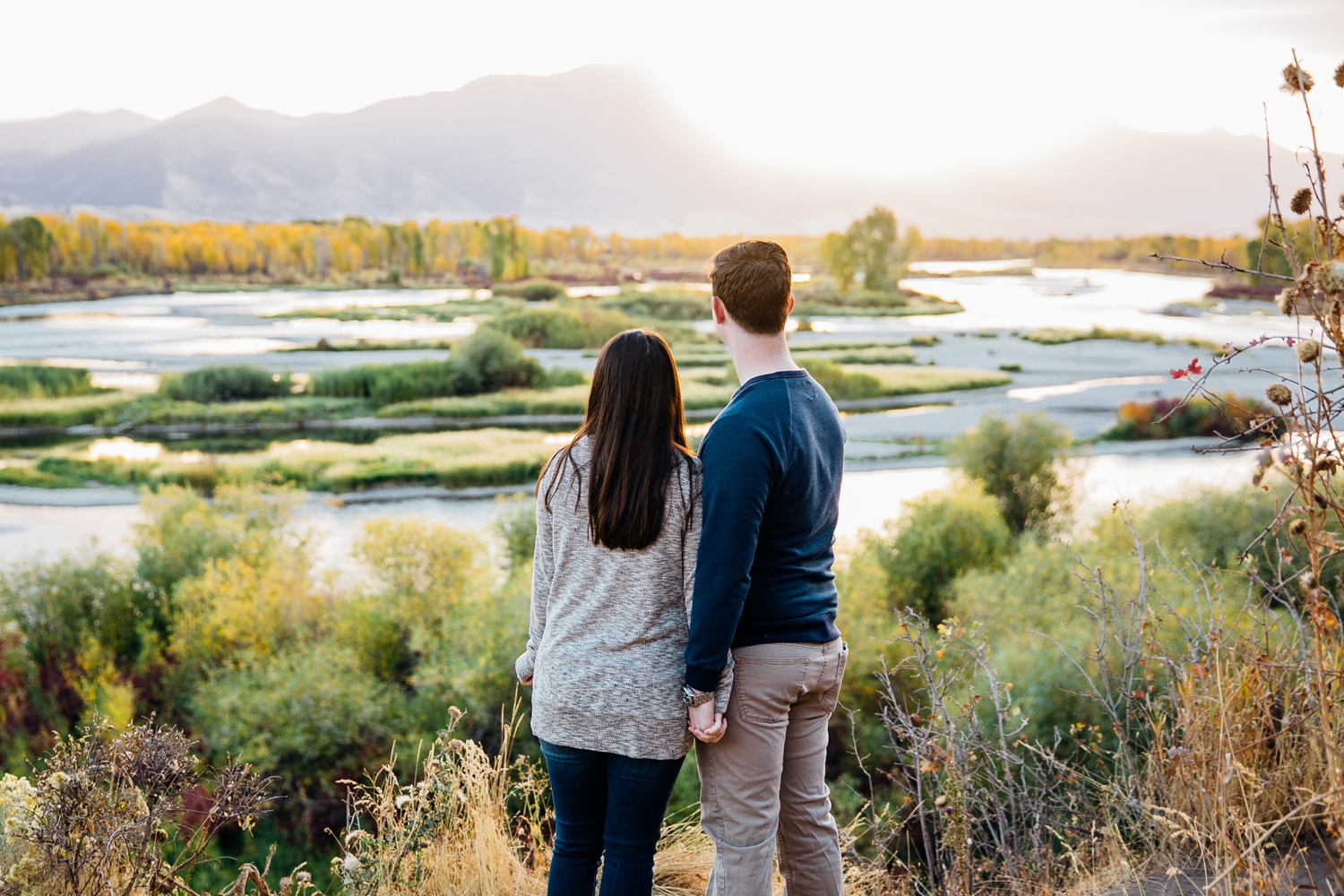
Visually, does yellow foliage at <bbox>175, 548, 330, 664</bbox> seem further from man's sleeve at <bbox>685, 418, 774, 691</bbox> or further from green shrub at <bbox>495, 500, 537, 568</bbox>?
man's sleeve at <bbox>685, 418, 774, 691</bbox>

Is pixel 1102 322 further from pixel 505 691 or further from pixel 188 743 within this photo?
pixel 188 743

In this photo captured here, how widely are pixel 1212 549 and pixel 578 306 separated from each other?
3795 centimetres

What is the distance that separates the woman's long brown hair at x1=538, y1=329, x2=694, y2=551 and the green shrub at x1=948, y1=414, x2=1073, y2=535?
605 inches

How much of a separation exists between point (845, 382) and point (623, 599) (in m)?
31.0

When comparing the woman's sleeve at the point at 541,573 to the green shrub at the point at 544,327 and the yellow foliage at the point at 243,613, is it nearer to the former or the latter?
the yellow foliage at the point at 243,613

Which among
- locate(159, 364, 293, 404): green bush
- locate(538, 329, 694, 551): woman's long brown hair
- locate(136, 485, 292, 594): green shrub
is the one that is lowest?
locate(136, 485, 292, 594): green shrub

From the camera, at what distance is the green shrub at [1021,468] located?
53.4ft

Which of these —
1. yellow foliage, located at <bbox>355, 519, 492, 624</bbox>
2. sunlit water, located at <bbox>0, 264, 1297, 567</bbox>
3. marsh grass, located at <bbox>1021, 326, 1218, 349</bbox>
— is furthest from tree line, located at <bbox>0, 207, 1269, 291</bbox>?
yellow foliage, located at <bbox>355, 519, 492, 624</bbox>

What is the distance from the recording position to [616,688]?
6.07ft

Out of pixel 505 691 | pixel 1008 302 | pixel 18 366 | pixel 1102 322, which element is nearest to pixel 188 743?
pixel 505 691

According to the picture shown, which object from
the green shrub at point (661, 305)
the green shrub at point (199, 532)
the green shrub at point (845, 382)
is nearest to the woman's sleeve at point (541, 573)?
the green shrub at point (199, 532)

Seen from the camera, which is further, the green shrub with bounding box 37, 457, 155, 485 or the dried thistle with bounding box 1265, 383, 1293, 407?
the green shrub with bounding box 37, 457, 155, 485

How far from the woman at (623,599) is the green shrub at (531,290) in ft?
160

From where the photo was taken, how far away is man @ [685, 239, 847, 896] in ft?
5.79
